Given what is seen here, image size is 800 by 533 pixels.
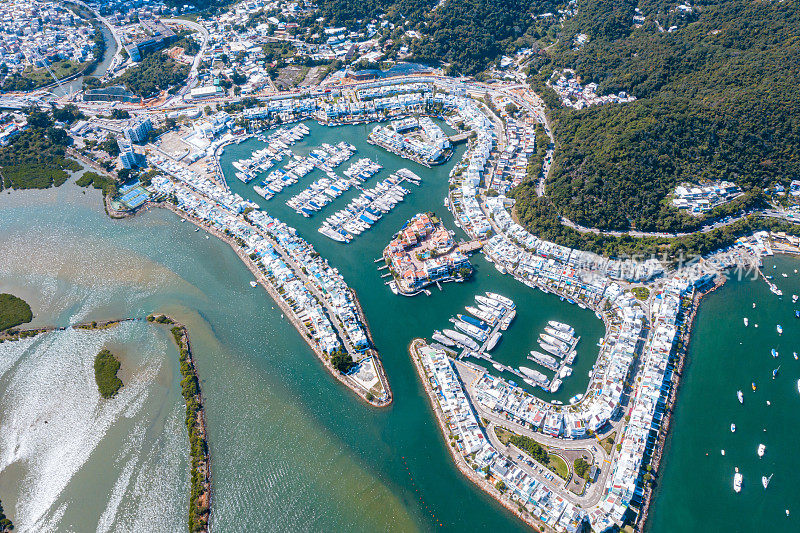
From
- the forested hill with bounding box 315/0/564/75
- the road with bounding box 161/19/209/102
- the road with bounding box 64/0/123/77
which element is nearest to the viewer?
the road with bounding box 161/19/209/102

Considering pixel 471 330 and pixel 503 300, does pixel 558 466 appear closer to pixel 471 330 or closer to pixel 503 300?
pixel 471 330

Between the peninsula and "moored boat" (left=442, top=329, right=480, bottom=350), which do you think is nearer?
the peninsula

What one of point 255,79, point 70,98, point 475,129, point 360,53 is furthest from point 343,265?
point 70,98

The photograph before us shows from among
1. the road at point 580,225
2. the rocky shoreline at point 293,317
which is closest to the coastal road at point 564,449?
the rocky shoreline at point 293,317

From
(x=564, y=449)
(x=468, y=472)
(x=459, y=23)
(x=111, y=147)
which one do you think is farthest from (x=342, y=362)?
(x=459, y=23)

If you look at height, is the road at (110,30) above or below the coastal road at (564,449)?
above

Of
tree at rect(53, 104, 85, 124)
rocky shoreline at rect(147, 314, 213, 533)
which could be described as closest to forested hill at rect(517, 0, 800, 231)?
rocky shoreline at rect(147, 314, 213, 533)

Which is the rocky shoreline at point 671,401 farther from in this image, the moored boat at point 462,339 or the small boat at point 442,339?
the small boat at point 442,339

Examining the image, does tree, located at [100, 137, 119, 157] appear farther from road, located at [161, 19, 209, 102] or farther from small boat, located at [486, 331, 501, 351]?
small boat, located at [486, 331, 501, 351]
